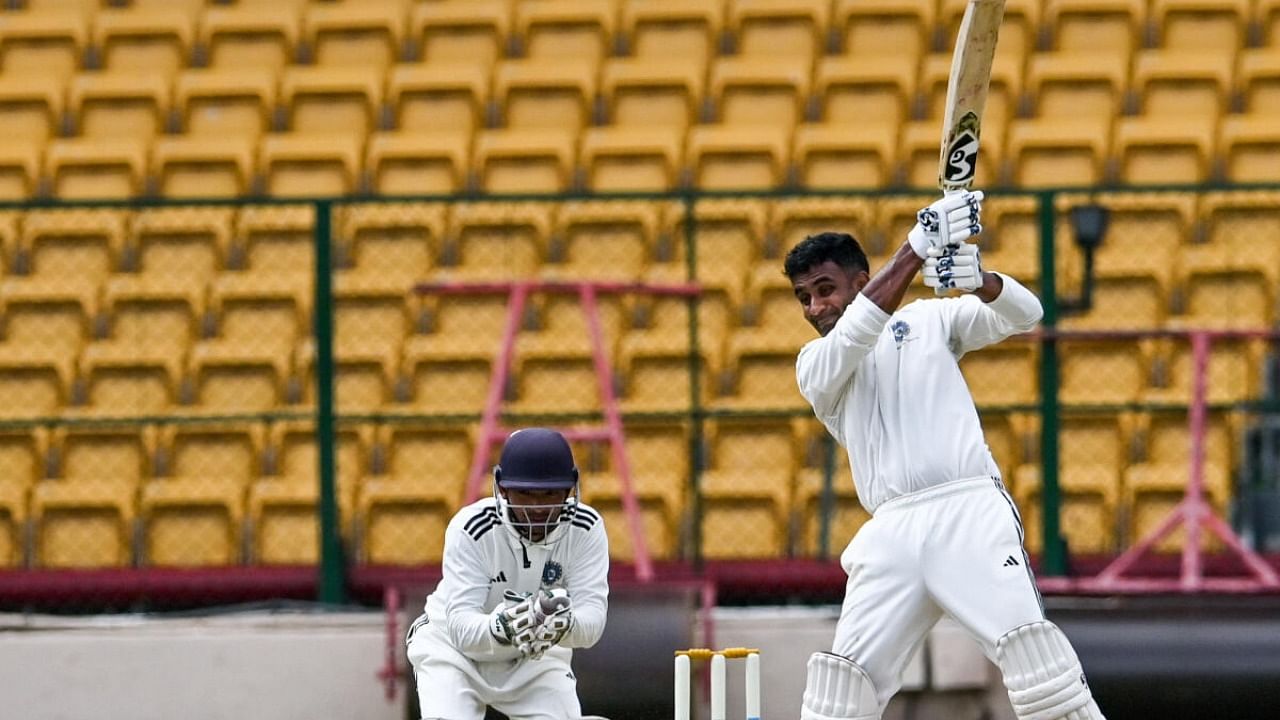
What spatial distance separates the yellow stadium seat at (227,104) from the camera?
46.1ft

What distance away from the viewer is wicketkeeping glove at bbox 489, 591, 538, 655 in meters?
6.86

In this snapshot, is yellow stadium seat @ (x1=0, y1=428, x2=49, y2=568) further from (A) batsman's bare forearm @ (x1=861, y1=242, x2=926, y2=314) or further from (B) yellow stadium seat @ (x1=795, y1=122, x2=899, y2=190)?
(A) batsman's bare forearm @ (x1=861, y1=242, x2=926, y2=314)

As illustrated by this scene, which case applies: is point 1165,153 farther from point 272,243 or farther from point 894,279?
point 894,279

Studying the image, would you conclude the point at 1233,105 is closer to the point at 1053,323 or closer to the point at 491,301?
the point at 1053,323

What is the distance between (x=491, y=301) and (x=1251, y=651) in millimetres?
4679

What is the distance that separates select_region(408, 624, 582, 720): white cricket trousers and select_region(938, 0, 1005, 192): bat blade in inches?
80.3

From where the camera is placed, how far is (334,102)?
46.2 feet

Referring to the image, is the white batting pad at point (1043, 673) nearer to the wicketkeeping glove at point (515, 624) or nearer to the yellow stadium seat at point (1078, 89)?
the wicketkeeping glove at point (515, 624)

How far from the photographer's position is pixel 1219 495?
11000 millimetres

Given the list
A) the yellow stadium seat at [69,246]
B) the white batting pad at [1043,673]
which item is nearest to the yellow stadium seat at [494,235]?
the yellow stadium seat at [69,246]

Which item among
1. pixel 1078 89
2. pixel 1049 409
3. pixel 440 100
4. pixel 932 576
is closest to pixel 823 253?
pixel 932 576

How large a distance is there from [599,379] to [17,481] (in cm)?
307

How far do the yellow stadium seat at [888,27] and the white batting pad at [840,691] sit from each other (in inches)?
302

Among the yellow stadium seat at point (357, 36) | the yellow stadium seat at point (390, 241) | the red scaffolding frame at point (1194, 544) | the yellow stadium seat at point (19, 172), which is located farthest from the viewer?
the yellow stadium seat at point (357, 36)
